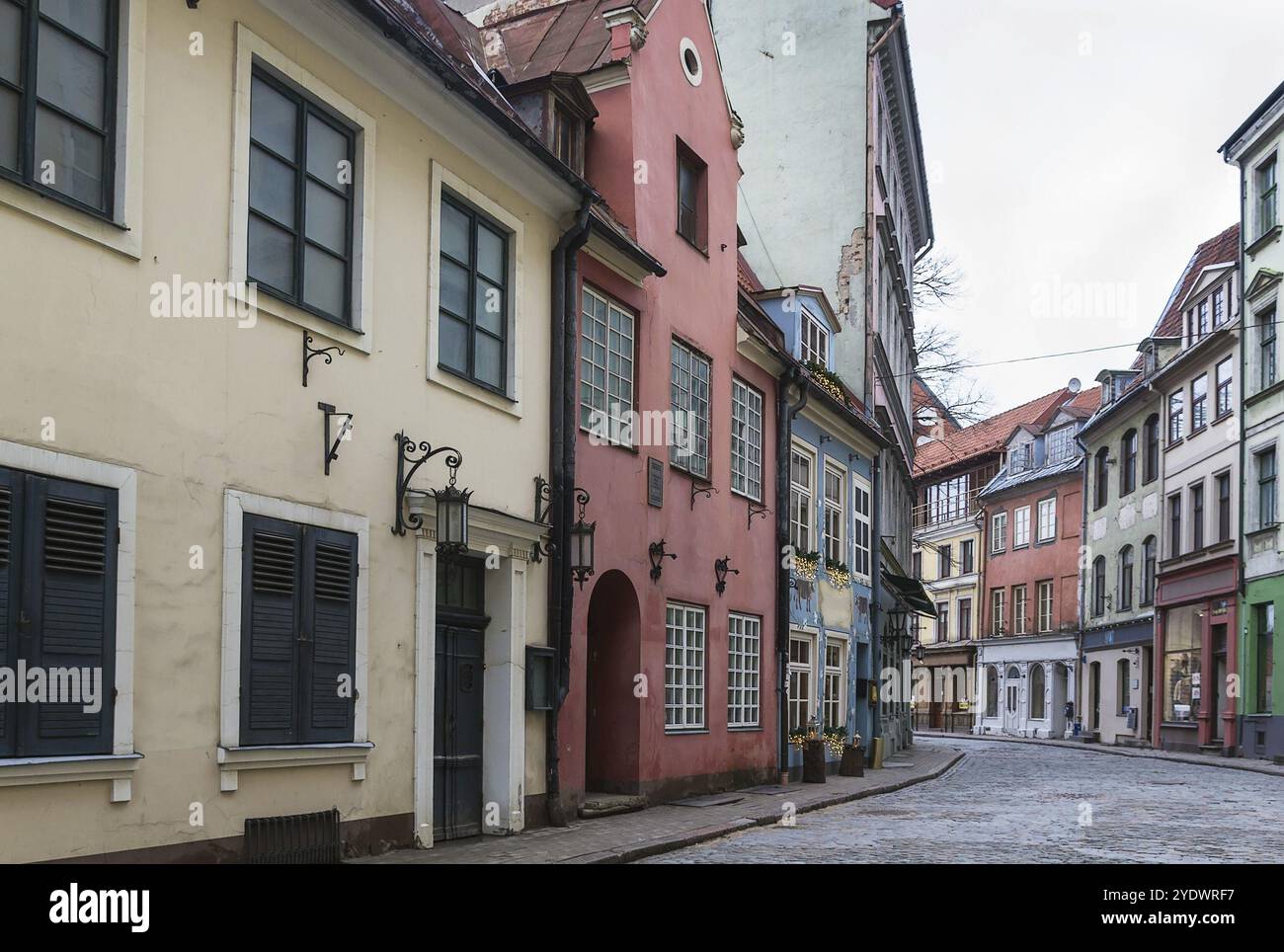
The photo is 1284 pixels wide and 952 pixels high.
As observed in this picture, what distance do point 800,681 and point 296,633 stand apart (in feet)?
47.6

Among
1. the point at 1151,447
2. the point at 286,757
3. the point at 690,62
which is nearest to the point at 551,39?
the point at 690,62

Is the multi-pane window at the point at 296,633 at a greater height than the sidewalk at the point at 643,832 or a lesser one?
greater

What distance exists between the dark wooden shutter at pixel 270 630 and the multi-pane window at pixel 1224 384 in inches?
1188

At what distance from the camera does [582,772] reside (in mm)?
15203

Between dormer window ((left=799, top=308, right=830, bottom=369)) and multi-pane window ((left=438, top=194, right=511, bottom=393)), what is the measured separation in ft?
37.9

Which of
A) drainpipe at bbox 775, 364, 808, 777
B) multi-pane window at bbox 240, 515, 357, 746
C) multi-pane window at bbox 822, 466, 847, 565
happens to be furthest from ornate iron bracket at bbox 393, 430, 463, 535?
multi-pane window at bbox 822, 466, 847, 565

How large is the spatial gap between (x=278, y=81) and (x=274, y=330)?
74.1 inches

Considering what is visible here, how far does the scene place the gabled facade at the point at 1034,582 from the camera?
2057 inches

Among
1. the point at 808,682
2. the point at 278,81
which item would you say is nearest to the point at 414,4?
the point at 278,81

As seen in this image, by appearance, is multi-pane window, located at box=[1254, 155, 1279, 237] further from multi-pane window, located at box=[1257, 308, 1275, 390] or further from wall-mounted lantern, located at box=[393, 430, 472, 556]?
wall-mounted lantern, located at box=[393, 430, 472, 556]

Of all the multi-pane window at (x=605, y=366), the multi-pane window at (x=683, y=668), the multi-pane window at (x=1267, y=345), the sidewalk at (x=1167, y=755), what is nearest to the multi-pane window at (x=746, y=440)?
the multi-pane window at (x=683, y=668)

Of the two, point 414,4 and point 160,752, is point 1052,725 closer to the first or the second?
point 414,4

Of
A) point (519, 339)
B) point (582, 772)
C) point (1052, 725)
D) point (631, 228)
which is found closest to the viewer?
point (519, 339)

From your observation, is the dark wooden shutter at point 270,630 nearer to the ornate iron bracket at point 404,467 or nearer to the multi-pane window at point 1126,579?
the ornate iron bracket at point 404,467
